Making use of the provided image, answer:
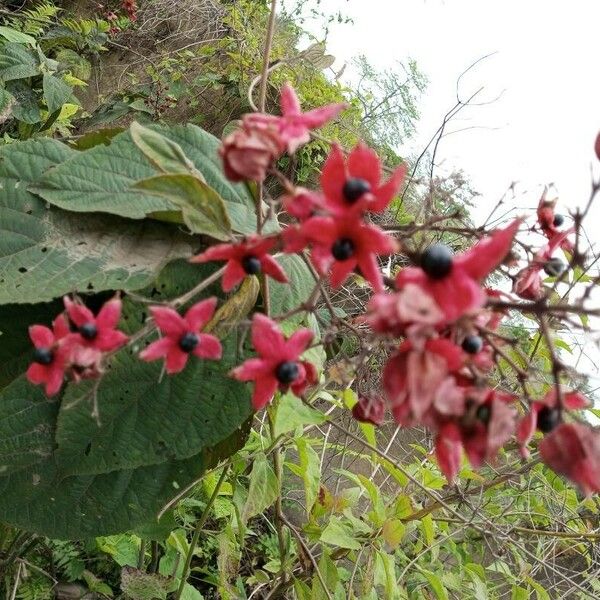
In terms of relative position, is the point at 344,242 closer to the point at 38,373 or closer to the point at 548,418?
the point at 548,418

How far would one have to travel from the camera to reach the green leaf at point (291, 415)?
2.26ft

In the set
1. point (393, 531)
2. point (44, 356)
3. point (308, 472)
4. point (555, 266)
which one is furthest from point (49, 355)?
point (393, 531)

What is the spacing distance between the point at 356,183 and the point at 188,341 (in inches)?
7.5

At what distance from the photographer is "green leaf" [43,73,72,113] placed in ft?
5.66

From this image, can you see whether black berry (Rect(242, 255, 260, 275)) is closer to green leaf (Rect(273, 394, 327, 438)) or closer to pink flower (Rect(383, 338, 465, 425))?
pink flower (Rect(383, 338, 465, 425))

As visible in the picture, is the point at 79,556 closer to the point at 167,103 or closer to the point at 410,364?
the point at 410,364

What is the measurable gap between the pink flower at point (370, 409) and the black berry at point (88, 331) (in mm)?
225

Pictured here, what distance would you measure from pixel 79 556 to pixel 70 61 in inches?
90.0

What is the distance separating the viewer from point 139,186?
48 centimetres

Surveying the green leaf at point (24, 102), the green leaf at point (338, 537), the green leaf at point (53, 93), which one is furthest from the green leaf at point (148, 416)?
the green leaf at point (24, 102)

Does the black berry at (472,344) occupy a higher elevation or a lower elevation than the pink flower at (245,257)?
higher

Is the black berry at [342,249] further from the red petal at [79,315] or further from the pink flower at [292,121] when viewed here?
the red petal at [79,315]

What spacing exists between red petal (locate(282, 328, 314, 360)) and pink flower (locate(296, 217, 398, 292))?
9 centimetres

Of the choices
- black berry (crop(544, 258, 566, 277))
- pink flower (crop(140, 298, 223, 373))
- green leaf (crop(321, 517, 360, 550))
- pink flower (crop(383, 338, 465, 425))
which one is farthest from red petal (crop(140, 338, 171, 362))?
green leaf (crop(321, 517, 360, 550))
